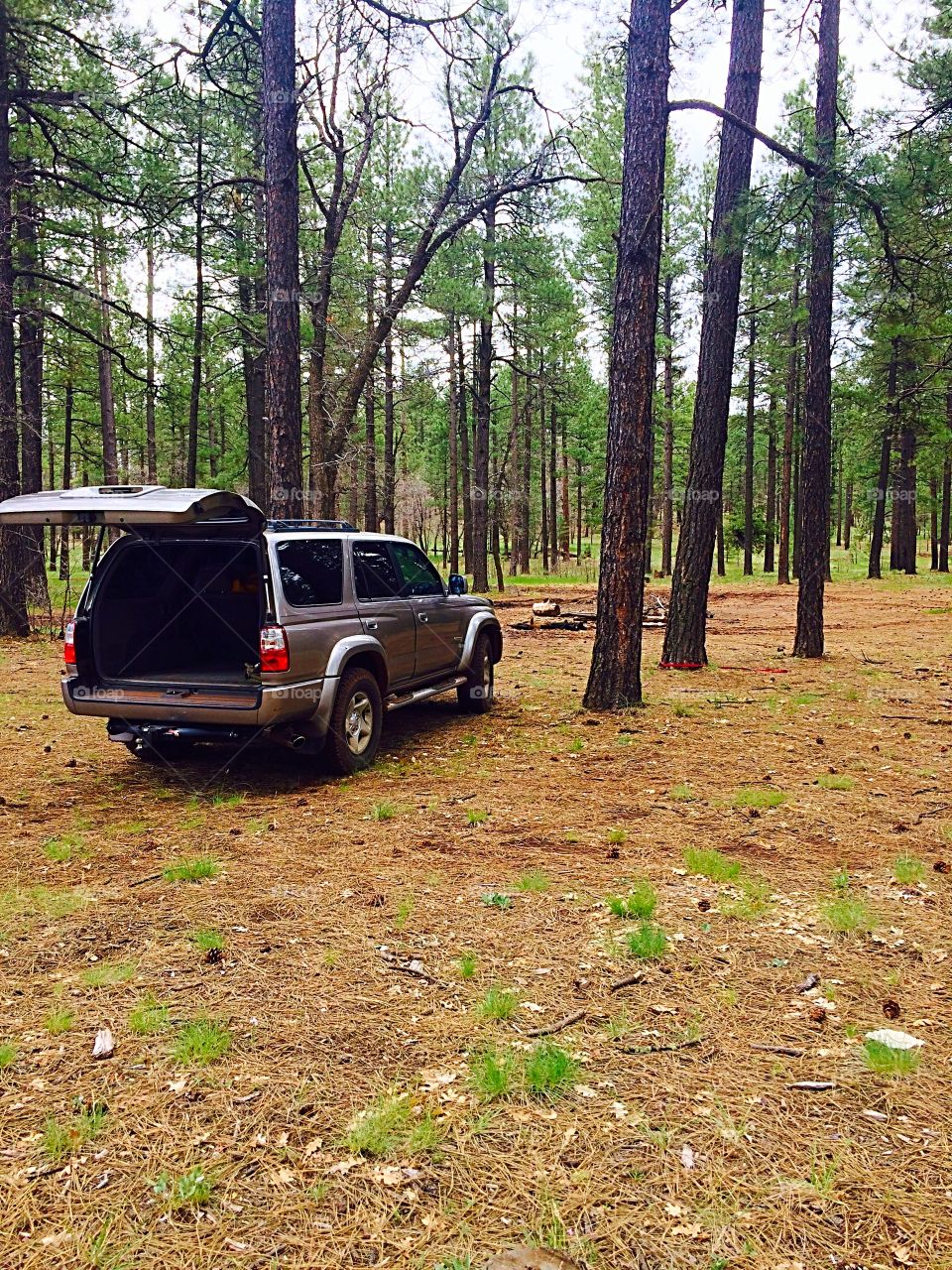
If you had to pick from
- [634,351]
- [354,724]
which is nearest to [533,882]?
[354,724]

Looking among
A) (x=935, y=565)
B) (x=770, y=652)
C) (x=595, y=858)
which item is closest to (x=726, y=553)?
(x=935, y=565)

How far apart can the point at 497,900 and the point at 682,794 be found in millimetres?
2348

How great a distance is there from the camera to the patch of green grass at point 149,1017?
3.12 meters

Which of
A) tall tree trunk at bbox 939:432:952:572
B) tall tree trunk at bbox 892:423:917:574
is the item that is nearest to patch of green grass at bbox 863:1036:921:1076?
tall tree trunk at bbox 892:423:917:574

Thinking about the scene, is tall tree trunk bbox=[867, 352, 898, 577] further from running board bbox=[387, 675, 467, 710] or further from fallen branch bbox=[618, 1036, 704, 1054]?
fallen branch bbox=[618, 1036, 704, 1054]

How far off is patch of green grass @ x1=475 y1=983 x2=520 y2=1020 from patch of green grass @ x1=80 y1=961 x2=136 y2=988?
1527 mm

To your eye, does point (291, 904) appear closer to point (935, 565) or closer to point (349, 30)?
point (349, 30)

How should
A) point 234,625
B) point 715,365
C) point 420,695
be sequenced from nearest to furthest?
point 234,625, point 420,695, point 715,365

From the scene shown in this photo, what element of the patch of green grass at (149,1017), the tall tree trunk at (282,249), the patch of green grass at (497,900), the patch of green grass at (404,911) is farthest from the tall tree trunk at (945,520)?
the patch of green grass at (149,1017)

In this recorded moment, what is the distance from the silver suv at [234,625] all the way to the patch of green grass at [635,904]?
2.80 m

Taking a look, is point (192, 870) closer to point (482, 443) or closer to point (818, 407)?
point (818, 407)

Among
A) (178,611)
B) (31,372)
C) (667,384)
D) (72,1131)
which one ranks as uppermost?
(667,384)

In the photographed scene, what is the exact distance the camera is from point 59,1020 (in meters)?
3.18

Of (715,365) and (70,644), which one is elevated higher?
(715,365)
